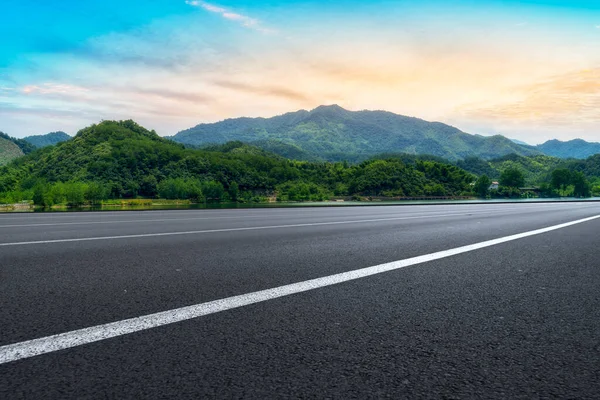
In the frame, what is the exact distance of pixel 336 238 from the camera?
28.3 ft

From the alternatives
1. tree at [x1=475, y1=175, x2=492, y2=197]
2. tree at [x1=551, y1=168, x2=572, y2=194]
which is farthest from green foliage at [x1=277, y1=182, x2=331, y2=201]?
tree at [x1=551, y1=168, x2=572, y2=194]

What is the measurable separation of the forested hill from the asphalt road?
83.3 meters

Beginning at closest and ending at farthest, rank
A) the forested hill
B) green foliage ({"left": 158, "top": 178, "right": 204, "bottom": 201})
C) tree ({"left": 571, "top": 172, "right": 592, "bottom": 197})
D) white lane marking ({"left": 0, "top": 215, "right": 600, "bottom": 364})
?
white lane marking ({"left": 0, "top": 215, "right": 600, "bottom": 364}) < green foliage ({"left": 158, "top": 178, "right": 204, "bottom": 201}) < the forested hill < tree ({"left": 571, "top": 172, "right": 592, "bottom": 197})

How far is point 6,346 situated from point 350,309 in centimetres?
223

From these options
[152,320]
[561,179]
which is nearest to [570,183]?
[561,179]

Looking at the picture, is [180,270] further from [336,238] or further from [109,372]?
[336,238]

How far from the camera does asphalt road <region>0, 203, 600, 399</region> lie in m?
1.98

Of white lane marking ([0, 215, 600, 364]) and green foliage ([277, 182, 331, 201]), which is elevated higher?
white lane marking ([0, 215, 600, 364])

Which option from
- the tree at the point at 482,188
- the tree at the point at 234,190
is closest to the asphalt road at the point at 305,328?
the tree at the point at 234,190

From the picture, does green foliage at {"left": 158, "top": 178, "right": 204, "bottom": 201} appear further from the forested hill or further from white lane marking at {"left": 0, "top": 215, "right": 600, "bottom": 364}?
white lane marking at {"left": 0, "top": 215, "right": 600, "bottom": 364}

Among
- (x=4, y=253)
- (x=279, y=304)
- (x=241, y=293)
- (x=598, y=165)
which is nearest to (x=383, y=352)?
(x=279, y=304)

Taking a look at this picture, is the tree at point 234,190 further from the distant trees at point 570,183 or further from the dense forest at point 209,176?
the distant trees at point 570,183

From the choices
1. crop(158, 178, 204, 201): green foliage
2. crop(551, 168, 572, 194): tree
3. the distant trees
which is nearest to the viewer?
crop(158, 178, 204, 201): green foliage

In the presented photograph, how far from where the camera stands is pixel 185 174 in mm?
114188
